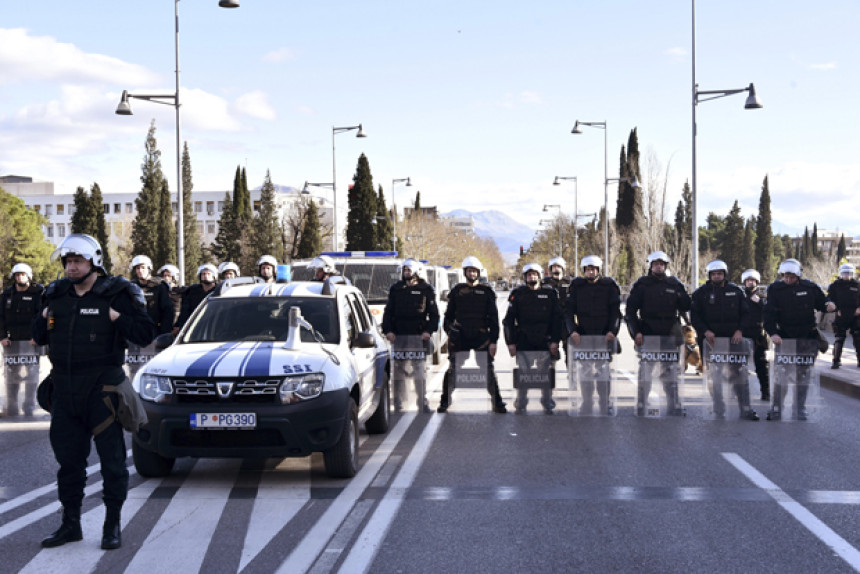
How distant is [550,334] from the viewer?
1167 cm

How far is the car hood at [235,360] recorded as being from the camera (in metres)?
7.20

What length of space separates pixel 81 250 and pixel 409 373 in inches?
257

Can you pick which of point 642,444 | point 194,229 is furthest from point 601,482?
point 194,229

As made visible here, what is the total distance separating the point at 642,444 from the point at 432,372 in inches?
305

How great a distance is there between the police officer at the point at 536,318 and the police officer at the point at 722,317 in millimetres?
1680

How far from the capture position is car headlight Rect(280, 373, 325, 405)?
721 centimetres

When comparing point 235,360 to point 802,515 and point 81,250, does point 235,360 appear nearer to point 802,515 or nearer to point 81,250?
point 81,250

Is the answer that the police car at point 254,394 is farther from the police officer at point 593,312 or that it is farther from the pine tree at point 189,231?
the pine tree at point 189,231

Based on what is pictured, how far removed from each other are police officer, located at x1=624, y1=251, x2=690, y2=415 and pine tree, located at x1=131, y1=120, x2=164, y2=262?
67500 mm

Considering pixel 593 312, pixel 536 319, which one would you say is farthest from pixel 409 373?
pixel 593 312

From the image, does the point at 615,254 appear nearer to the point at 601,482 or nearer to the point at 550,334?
the point at 550,334

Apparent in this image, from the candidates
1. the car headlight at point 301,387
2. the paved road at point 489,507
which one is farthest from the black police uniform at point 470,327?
the car headlight at point 301,387

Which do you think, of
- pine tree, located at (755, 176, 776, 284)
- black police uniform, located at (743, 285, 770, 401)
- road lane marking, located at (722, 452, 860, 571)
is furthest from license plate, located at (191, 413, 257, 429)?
pine tree, located at (755, 176, 776, 284)

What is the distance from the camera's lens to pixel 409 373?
38.8 feet
